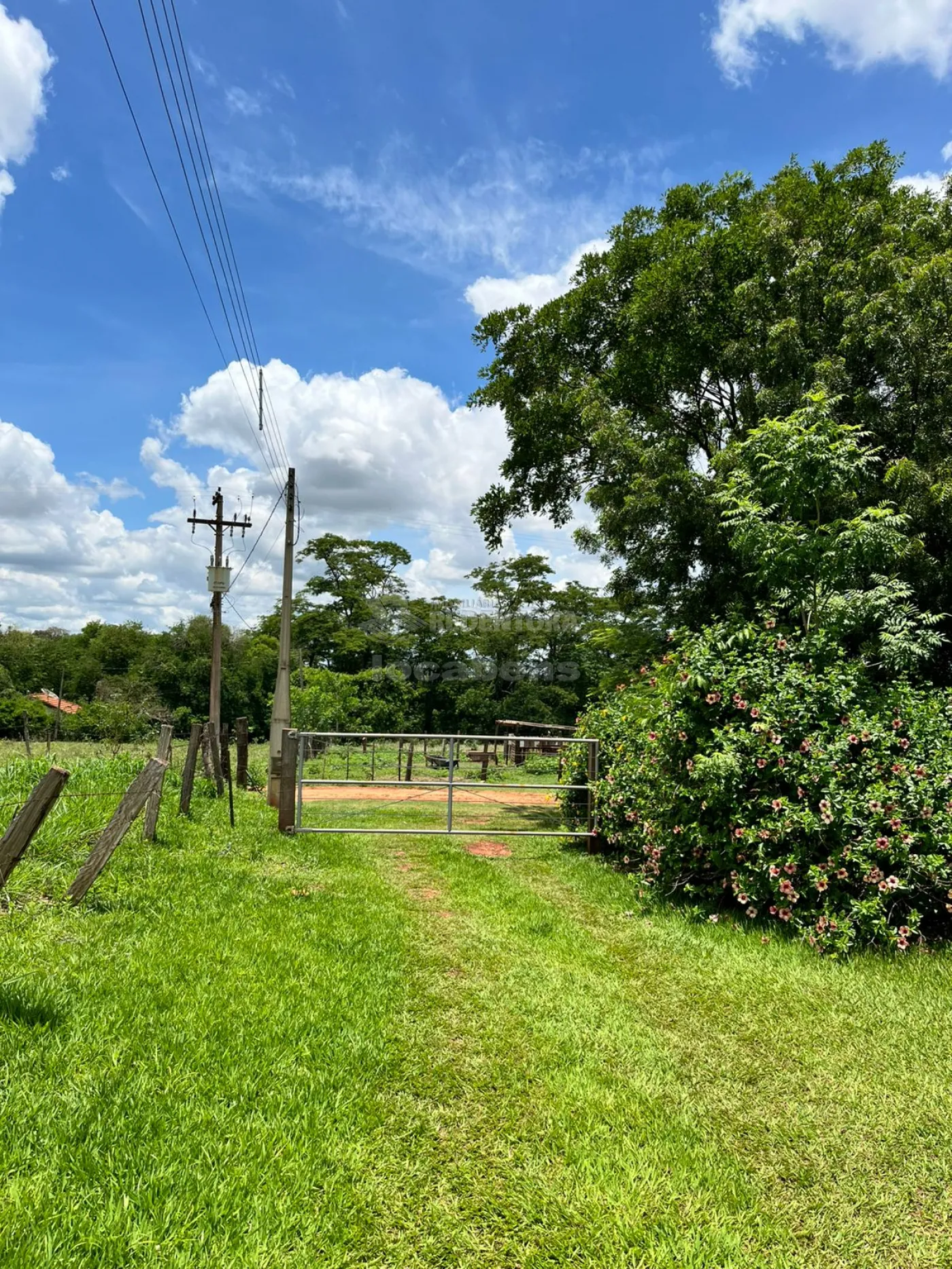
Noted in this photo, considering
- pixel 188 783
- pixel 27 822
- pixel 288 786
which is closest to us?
pixel 27 822

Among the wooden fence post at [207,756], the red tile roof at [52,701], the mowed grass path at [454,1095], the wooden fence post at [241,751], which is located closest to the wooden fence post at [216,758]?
the wooden fence post at [207,756]

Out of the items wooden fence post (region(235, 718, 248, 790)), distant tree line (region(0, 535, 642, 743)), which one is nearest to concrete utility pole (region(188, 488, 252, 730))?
wooden fence post (region(235, 718, 248, 790))

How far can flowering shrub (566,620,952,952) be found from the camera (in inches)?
189

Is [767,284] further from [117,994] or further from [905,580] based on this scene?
[117,994]

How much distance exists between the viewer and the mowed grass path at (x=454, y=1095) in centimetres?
220

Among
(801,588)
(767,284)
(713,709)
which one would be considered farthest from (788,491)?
(767,284)

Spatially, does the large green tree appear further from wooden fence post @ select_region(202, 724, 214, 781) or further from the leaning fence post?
wooden fence post @ select_region(202, 724, 214, 781)

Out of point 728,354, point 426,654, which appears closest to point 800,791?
point 728,354

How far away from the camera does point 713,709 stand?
589 cm

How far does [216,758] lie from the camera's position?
36.3ft

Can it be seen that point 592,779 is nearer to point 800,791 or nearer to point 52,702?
point 800,791

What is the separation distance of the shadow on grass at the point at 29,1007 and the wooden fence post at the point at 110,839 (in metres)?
1.42

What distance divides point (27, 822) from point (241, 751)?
904 cm

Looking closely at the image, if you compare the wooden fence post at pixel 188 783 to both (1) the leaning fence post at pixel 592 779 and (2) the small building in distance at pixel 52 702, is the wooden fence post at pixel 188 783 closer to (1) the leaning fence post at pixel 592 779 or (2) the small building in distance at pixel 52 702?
(1) the leaning fence post at pixel 592 779
